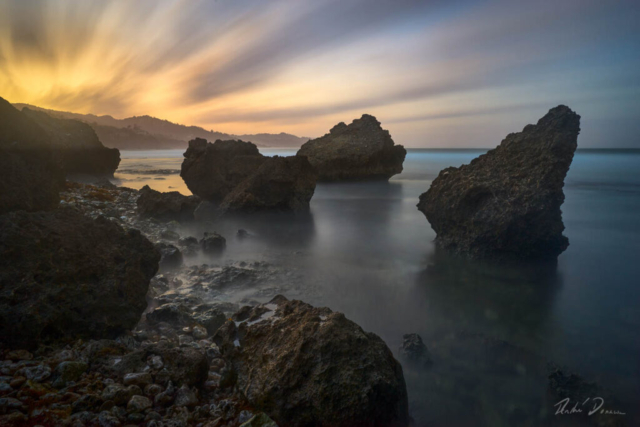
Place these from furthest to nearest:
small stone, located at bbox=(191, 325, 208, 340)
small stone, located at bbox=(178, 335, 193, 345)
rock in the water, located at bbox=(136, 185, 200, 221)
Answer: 1. rock in the water, located at bbox=(136, 185, 200, 221)
2. small stone, located at bbox=(191, 325, 208, 340)
3. small stone, located at bbox=(178, 335, 193, 345)

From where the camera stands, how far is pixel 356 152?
2728 centimetres

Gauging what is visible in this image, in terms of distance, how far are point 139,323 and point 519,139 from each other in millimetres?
9127

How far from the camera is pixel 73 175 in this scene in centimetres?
2112

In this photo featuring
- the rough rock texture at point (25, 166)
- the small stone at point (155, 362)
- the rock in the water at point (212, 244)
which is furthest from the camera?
the rock in the water at point (212, 244)

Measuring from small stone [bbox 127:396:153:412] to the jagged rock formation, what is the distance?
1096 centimetres

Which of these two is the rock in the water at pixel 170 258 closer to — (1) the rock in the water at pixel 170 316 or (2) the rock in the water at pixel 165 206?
(1) the rock in the water at pixel 170 316

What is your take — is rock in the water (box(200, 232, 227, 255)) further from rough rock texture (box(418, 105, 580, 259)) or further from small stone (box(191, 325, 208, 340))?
rough rock texture (box(418, 105, 580, 259))

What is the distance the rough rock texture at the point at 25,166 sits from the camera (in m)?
5.37

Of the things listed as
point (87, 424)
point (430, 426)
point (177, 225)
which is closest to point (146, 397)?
point (87, 424)

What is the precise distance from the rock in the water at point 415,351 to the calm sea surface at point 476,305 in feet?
0.43

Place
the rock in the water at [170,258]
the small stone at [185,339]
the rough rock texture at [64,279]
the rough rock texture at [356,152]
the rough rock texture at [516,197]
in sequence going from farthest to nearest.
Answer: the rough rock texture at [356,152] → the rough rock texture at [516,197] → the rock in the water at [170,258] → the small stone at [185,339] → the rough rock texture at [64,279]

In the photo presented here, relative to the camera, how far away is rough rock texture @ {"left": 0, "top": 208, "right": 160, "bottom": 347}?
357 cm

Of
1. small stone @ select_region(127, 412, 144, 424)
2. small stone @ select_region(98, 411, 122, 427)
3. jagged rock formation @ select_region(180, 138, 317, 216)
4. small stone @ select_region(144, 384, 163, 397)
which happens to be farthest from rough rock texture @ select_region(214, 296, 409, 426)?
jagged rock formation @ select_region(180, 138, 317, 216)

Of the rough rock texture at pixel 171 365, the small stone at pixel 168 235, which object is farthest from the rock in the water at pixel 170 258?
the rough rock texture at pixel 171 365
